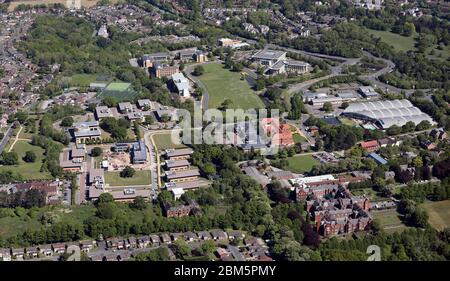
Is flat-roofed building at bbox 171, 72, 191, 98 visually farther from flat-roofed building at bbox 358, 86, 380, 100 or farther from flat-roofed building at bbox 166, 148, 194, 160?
flat-roofed building at bbox 358, 86, 380, 100

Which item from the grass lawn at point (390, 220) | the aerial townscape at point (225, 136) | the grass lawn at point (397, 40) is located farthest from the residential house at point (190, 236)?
the grass lawn at point (397, 40)

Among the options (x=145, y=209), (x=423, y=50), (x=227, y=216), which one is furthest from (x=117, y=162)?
(x=423, y=50)

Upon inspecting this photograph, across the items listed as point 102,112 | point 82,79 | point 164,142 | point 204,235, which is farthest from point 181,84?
point 204,235

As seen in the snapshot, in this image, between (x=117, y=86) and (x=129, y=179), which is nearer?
(x=129, y=179)

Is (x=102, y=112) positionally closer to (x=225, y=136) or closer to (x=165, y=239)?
(x=225, y=136)

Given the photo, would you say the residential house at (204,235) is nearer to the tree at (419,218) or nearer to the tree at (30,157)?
the tree at (419,218)

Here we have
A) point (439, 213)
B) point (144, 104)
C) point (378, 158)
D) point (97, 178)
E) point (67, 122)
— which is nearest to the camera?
point (439, 213)
